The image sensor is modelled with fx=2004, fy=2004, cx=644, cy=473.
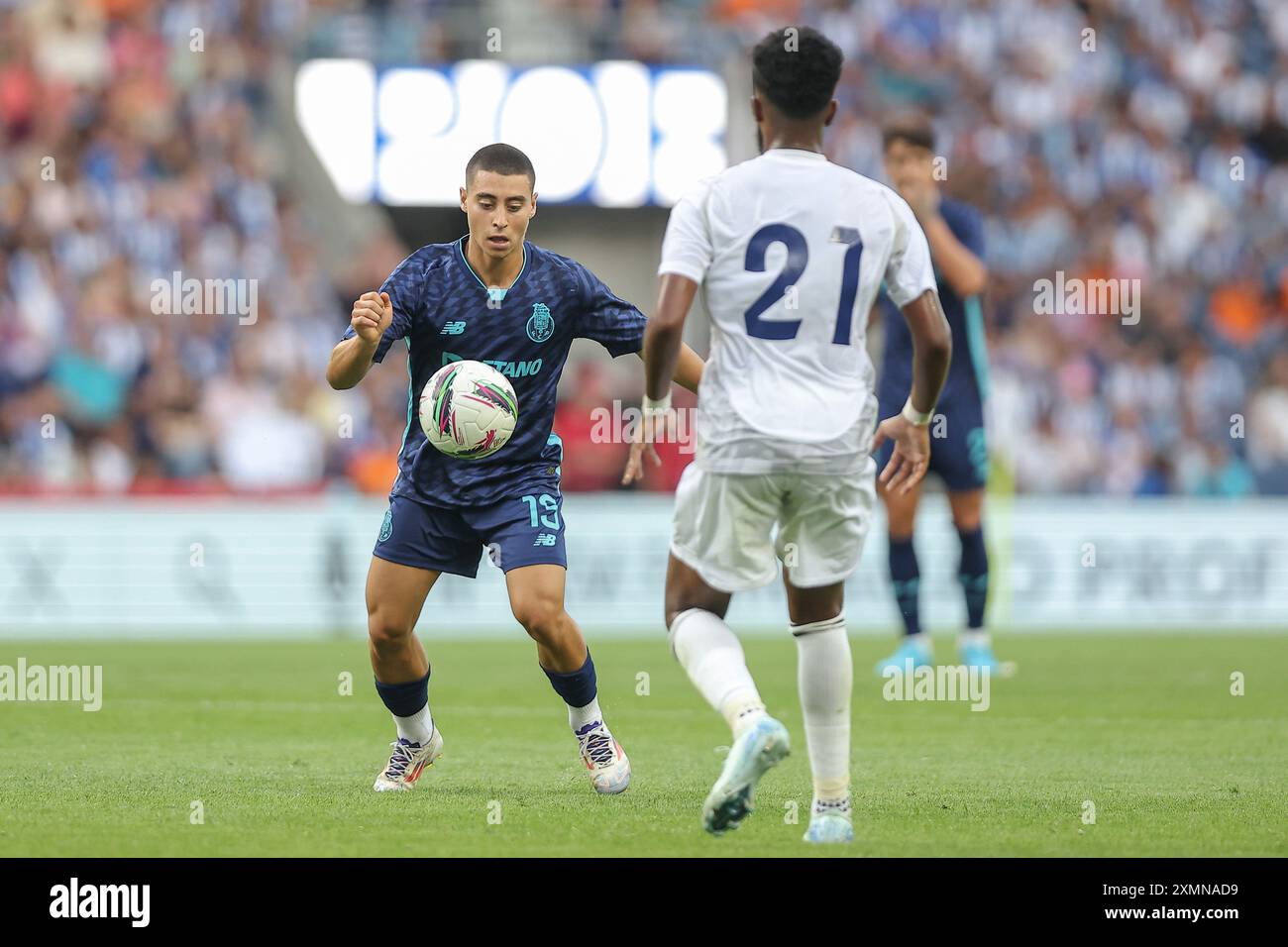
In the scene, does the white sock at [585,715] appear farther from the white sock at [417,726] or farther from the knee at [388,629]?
the knee at [388,629]

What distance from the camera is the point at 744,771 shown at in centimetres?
528

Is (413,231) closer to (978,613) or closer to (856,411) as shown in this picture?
(978,613)

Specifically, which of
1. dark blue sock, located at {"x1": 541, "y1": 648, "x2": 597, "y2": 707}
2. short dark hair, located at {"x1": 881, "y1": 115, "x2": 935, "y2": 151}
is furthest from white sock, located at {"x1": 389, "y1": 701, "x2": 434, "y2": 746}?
short dark hair, located at {"x1": 881, "y1": 115, "x2": 935, "y2": 151}

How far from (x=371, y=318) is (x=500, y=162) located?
2.73 feet

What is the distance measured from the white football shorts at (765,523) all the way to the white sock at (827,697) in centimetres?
17

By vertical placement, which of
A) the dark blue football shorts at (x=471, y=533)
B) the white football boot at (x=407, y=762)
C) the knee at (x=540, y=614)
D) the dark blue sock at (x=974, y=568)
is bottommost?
the white football boot at (x=407, y=762)

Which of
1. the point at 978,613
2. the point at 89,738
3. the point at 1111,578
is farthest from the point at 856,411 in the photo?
the point at 1111,578

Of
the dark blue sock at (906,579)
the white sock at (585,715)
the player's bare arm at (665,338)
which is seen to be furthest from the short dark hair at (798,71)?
the dark blue sock at (906,579)

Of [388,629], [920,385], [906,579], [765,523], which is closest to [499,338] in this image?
[388,629]

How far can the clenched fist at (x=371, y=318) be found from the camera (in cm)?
634

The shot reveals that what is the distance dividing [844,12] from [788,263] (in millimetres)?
18373

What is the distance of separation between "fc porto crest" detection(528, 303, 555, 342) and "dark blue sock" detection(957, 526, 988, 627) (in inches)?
185

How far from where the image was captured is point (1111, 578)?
1666 centimetres

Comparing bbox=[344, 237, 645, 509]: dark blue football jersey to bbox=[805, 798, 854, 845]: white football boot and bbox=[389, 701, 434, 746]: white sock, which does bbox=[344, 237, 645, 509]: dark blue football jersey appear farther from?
bbox=[805, 798, 854, 845]: white football boot
